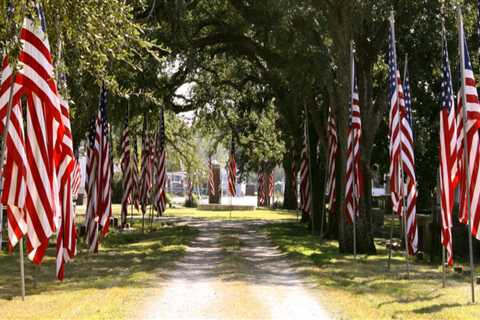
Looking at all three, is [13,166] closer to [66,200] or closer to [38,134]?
[38,134]

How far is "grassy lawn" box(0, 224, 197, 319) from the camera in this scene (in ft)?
35.7

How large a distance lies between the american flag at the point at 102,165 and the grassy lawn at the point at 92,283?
1.20 meters

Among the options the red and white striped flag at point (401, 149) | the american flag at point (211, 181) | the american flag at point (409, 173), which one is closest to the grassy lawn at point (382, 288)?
the american flag at point (409, 173)

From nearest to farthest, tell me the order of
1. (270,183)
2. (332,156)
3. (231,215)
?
(332,156), (231,215), (270,183)

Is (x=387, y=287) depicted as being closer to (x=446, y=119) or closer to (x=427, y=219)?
(x=446, y=119)

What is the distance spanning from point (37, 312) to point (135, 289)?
2793 mm

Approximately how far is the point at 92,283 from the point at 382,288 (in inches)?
213

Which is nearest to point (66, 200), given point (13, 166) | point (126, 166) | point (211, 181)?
point (13, 166)

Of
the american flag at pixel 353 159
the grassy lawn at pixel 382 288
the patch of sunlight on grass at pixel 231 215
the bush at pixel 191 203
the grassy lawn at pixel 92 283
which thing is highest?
the american flag at pixel 353 159

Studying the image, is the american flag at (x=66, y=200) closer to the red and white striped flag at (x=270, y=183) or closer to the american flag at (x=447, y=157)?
the american flag at (x=447, y=157)

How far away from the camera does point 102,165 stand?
18781 mm

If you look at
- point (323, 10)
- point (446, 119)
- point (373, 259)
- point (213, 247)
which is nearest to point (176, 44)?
point (323, 10)

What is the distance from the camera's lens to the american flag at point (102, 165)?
18500 millimetres

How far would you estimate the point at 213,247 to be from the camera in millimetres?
23781
